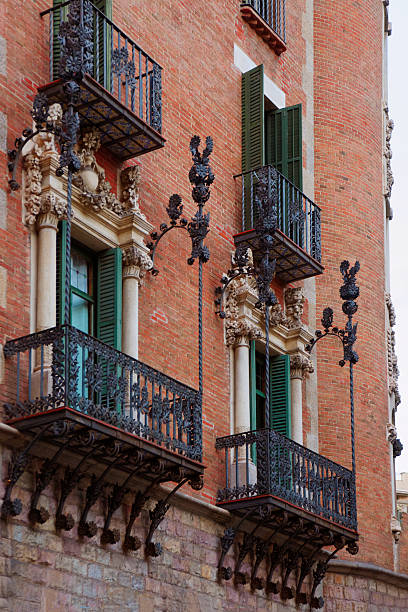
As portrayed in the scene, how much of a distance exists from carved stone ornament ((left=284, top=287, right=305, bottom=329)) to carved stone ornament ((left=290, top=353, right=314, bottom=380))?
1.58 feet

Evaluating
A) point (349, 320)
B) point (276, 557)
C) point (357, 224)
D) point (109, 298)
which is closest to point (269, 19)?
point (357, 224)

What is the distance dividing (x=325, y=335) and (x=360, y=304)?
4.41 feet

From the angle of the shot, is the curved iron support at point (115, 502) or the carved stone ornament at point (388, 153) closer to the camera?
the curved iron support at point (115, 502)

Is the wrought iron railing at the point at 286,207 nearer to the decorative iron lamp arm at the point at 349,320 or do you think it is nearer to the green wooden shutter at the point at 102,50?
the decorative iron lamp arm at the point at 349,320

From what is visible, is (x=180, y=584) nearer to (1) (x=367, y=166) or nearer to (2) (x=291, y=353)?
(2) (x=291, y=353)

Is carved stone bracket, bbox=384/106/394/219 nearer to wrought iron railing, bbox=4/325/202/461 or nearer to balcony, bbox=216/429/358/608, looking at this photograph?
balcony, bbox=216/429/358/608

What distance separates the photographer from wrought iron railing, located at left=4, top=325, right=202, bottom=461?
1453cm

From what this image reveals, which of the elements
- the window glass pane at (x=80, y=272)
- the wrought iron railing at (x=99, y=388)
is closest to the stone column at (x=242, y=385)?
the wrought iron railing at (x=99, y=388)

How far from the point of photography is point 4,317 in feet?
49.7

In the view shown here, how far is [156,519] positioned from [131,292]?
113 inches

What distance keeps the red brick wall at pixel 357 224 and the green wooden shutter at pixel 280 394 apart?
1.31 m

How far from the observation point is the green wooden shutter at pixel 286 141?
22219 millimetres

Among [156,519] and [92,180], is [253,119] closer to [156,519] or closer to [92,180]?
[92,180]

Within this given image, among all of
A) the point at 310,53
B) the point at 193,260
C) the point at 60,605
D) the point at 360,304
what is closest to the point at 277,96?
the point at 310,53
